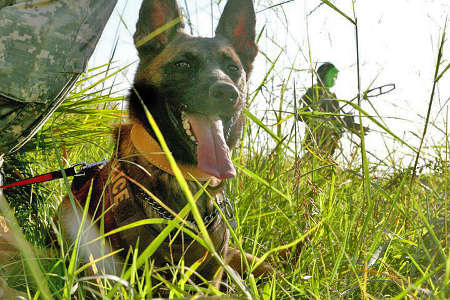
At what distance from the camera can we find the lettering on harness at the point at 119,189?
70.0 inches

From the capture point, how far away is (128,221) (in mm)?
1753

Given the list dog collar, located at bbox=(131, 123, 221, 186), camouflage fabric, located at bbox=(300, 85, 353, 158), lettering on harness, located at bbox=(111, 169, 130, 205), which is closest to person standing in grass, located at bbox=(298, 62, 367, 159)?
camouflage fabric, located at bbox=(300, 85, 353, 158)

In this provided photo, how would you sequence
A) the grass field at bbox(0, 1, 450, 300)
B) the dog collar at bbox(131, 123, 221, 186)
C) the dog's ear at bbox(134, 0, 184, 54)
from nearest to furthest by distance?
the grass field at bbox(0, 1, 450, 300) → the dog collar at bbox(131, 123, 221, 186) → the dog's ear at bbox(134, 0, 184, 54)

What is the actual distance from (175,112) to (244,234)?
0.91 metres

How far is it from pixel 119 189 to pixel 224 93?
734 millimetres

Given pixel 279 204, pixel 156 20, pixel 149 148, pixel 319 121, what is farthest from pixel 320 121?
pixel 156 20

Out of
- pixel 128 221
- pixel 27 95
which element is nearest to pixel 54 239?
pixel 128 221

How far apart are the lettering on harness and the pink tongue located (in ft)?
1.27

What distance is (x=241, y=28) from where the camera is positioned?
98.0 inches

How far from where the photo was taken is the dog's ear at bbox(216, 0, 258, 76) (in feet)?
7.86

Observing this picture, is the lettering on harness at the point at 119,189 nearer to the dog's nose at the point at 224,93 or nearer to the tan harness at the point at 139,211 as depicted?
the tan harness at the point at 139,211

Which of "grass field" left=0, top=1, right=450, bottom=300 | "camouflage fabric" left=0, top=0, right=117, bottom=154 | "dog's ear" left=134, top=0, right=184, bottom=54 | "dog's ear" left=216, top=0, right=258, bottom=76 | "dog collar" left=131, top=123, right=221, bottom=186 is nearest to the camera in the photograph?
"camouflage fabric" left=0, top=0, right=117, bottom=154

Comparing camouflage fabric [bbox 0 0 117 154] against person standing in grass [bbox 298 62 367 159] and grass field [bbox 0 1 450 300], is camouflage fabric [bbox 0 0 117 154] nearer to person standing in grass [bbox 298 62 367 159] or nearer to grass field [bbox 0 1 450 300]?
grass field [bbox 0 1 450 300]

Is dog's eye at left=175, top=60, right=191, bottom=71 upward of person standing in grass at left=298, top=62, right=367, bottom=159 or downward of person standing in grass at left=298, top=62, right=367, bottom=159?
upward
